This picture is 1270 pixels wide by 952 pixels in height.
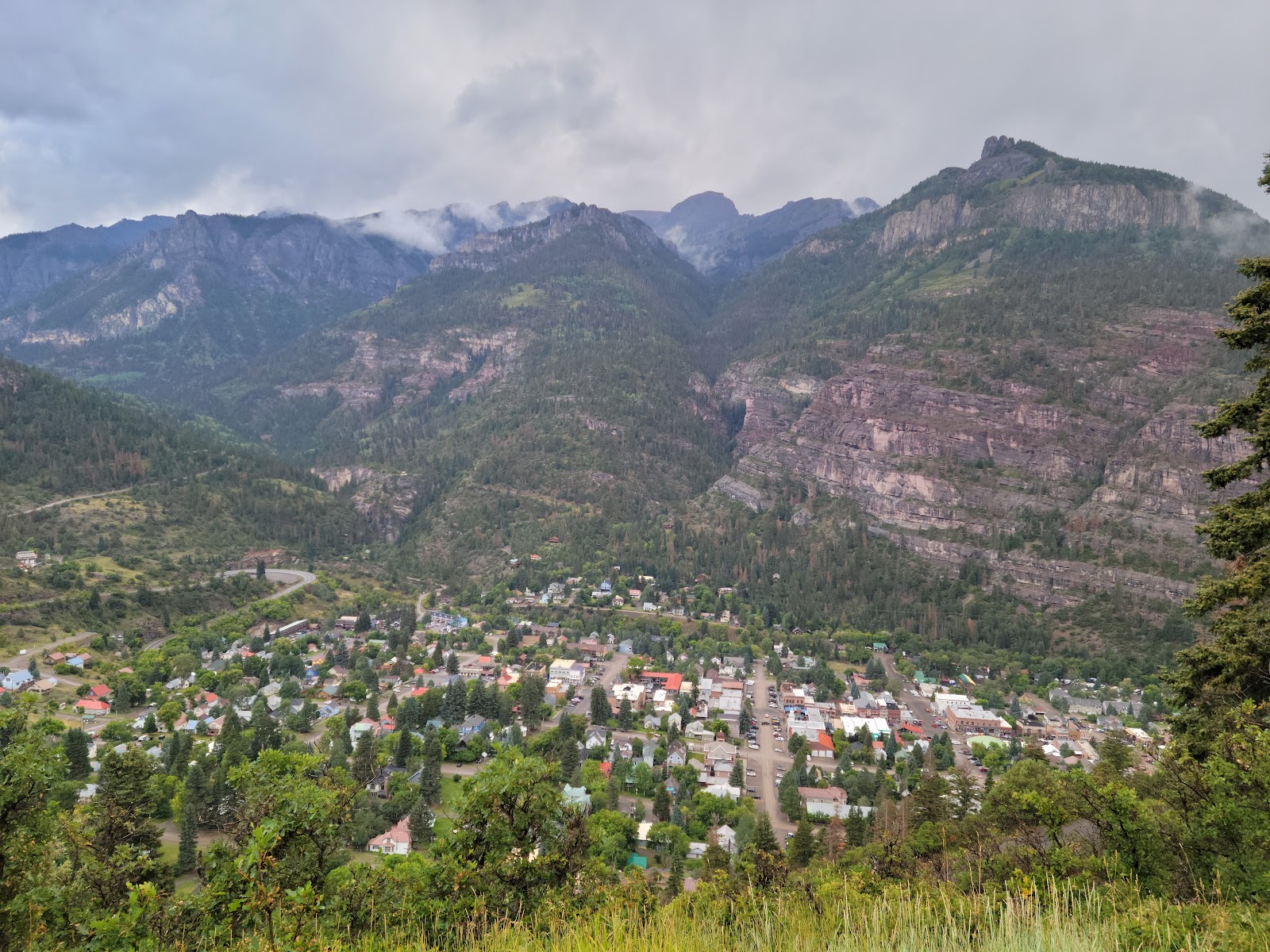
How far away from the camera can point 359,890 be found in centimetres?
812

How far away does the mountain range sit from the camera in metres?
72.7

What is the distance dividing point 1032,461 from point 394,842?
90129mm

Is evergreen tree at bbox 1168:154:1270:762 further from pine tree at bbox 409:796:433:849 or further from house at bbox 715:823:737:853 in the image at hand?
pine tree at bbox 409:796:433:849

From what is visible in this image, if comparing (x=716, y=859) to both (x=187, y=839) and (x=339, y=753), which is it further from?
(x=187, y=839)

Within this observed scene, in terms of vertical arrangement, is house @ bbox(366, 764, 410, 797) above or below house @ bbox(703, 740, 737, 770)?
above

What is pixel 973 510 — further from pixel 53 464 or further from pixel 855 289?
pixel 53 464

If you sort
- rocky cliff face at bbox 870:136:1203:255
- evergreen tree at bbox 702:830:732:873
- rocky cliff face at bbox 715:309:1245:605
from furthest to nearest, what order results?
rocky cliff face at bbox 870:136:1203:255 → rocky cliff face at bbox 715:309:1245:605 → evergreen tree at bbox 702:830:732:873

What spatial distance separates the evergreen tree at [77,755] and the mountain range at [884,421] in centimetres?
5220

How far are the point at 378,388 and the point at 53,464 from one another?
97.3 meters

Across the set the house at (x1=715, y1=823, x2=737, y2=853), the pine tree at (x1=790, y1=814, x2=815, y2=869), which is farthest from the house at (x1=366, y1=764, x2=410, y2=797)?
the pine tree at (x1=790, y1=814, x2=815, y2=869)

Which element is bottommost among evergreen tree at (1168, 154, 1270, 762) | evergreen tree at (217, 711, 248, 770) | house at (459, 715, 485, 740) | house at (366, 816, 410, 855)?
house at (366, 816, 410, 855)

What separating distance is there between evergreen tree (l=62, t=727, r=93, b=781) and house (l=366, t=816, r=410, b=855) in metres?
17.7

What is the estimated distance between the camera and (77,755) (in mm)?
32844

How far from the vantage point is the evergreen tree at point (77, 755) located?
32500 mm
